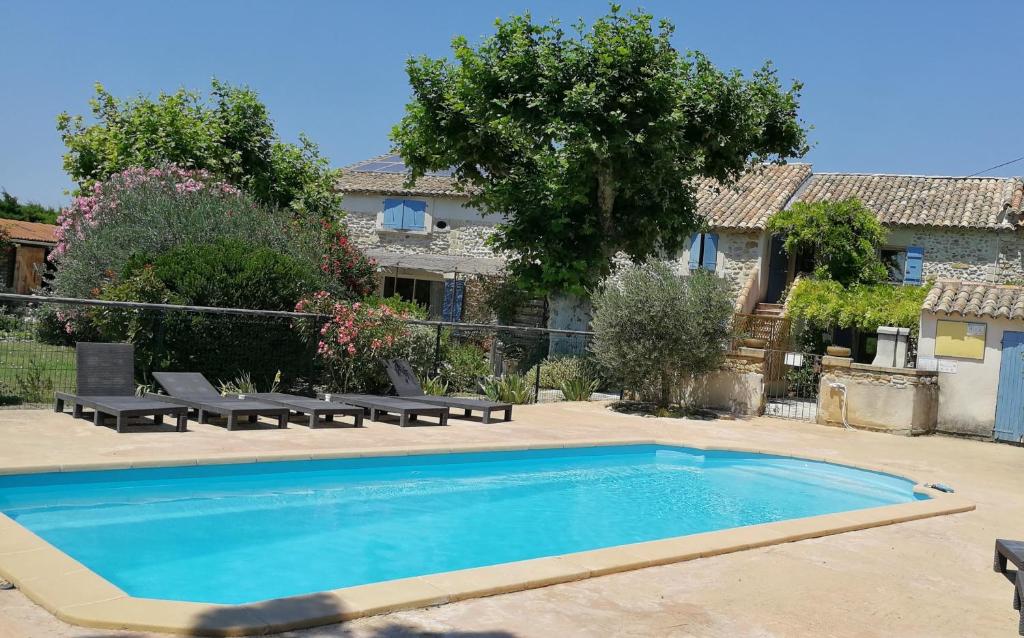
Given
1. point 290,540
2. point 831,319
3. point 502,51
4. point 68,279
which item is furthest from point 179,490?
point 831,319

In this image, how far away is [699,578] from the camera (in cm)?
579

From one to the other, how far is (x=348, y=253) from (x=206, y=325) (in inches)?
295

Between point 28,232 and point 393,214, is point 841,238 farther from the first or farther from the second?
point 28,232

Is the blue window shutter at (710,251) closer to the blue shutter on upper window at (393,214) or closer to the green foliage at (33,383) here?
the blue shutter on upper window at (393,214)

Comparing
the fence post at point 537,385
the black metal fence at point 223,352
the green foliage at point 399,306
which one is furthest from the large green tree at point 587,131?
the green foliage at point 399,306

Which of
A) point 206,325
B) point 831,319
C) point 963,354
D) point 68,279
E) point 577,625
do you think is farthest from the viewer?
point 831,319

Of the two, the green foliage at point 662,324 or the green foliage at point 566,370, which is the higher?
the green foliage at point 662,324

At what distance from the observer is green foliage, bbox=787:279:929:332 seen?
21.7m

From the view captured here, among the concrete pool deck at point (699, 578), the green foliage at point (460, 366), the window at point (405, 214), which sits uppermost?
the window at point (405, 214)

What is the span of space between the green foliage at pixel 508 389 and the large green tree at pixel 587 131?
9.88 feet

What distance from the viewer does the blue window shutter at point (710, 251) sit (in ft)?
85.9

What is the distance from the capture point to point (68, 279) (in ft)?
57.5

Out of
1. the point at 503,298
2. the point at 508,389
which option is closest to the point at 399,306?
the point at 508,389

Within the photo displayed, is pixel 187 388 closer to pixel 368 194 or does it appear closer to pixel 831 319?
pixel 831 319
